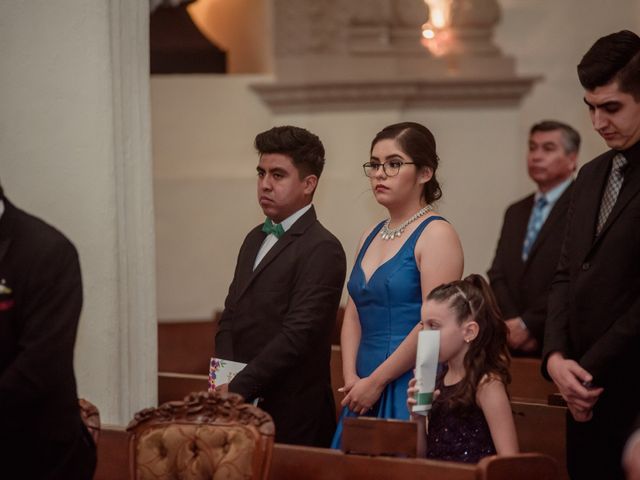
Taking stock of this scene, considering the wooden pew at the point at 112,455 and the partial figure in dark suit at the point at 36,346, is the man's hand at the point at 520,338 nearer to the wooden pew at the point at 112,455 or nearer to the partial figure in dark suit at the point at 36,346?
the wooden pew at the point at 112,455

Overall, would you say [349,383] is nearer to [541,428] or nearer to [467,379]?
[467,379]

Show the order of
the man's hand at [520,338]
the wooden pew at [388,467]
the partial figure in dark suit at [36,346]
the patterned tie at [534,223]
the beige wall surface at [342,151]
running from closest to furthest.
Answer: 1. the partial figure in dark suit at [36,346]
2. the wooden pew at [388,467]
3. the man's hand at [520,338]
4. the patterned tie at [534,223]
5. the beige wall surface at [342,151]

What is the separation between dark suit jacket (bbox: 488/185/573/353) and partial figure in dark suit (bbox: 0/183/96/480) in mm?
2982

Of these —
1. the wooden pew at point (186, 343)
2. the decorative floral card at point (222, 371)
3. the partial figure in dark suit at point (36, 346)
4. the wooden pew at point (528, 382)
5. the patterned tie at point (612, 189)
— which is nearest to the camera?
the partial figure in dark suit at point (36, 346)

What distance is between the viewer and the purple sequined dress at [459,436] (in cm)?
423

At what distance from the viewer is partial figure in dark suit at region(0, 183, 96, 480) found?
3502mm

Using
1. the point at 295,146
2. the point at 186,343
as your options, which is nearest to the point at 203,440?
the point at 295,146

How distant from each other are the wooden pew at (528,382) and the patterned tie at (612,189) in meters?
1.51

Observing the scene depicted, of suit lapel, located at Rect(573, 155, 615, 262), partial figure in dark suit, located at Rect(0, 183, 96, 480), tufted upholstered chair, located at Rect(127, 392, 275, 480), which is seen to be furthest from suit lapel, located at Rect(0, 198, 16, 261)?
suit lapel, located at Rect(573, 155, 615, 262)

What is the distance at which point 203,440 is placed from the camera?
13.1 feet

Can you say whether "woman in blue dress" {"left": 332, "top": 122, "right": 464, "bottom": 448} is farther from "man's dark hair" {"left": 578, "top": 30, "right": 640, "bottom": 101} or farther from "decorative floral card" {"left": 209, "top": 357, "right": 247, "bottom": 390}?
"man's dark hair" {"left": 578, "top": 30, "right": 640, "bottom": 101}

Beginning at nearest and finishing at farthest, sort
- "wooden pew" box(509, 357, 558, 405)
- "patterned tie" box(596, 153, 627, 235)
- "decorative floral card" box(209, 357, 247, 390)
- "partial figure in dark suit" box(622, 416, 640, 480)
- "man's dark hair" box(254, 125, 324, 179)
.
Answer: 1. "partial figure in dark suit" box(622, 416, 640, 480)
2. "patterned tie" box(596, 153, 627, 235)
3. "decorative floral card" box(209, 357, 247, 390)
4. "man's dark hair" box(254, 125, 324, 179)
5. "wooden pew" box(509, 357, 558, 405)

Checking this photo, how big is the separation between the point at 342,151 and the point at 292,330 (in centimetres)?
374

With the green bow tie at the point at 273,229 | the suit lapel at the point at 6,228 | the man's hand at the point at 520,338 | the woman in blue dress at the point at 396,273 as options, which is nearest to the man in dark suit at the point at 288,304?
the green bow tie at the point at 273,229
